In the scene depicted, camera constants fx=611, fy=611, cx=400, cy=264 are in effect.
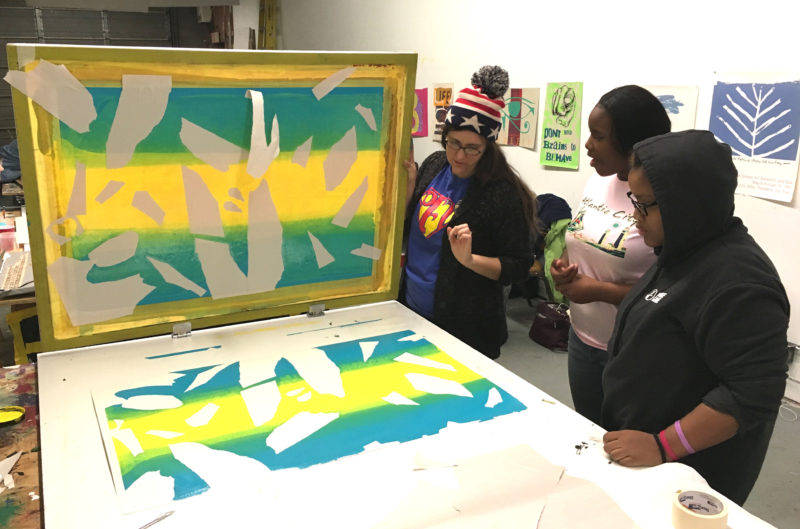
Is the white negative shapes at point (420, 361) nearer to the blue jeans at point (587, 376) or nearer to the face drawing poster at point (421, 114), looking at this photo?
the blue jeans at point (587, 376)

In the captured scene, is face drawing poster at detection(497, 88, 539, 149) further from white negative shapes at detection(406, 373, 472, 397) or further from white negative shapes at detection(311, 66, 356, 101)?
white negative shapes at detection(406, 373, 472, 397)

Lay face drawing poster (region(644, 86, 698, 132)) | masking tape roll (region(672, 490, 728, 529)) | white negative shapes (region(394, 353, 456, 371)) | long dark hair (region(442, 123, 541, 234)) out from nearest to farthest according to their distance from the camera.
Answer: masking tape roll (region(672, 490, 728, 529)) → white negative shapes (region(394, 353, 456, 371)) → long dark hair (region(442, 123, 541, 234)) → face drawing poster (region(644, 86, 698, 132))

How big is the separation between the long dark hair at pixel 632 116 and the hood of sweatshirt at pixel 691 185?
0.35 meters

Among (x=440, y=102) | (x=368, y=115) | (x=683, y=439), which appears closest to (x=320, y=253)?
(x=368, y=115)

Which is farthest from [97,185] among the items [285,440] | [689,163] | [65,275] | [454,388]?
[689,163]

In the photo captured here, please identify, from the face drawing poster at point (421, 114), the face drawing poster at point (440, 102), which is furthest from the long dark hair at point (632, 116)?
the face drawing poster at point (421, 114)

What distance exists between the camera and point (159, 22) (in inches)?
293

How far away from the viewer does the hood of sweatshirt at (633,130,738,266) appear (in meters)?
0.99

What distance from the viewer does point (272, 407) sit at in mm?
1114

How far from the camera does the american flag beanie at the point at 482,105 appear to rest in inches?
62.1

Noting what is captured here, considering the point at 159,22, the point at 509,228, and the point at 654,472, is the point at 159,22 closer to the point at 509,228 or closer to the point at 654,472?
the point at 509,228

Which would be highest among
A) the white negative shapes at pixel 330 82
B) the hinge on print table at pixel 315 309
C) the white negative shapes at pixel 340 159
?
the white negative shapes at pixel 330 82

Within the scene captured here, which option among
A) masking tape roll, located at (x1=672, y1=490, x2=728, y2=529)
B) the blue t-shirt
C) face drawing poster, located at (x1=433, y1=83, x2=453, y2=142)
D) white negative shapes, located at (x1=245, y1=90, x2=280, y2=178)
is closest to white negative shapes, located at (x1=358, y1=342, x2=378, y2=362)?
the blue t-shirt

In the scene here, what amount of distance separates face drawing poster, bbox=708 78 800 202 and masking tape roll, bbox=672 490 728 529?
194 cm
